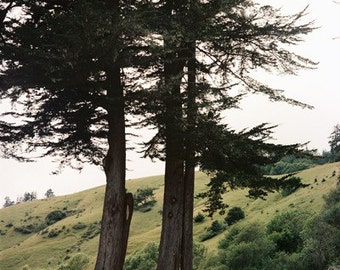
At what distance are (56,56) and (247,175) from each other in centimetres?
510

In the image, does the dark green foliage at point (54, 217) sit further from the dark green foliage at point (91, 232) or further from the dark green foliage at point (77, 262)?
the dark green foliage at point (77, 262)

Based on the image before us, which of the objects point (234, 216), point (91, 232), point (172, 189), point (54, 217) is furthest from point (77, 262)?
point (54, 217)

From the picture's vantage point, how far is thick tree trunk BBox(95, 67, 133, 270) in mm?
10492

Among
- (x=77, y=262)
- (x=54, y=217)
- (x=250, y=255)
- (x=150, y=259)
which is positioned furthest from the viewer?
(x=54, y=217)

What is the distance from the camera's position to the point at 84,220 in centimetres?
12206

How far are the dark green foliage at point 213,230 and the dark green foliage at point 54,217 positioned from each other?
225ft

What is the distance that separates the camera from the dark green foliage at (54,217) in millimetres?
133875

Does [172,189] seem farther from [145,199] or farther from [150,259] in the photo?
[145,199]

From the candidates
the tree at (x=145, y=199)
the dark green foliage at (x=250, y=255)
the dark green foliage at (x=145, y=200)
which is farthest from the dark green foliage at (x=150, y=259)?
the tree at (x=145, y=199)

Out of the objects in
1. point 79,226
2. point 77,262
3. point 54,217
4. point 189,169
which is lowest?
point 77,262

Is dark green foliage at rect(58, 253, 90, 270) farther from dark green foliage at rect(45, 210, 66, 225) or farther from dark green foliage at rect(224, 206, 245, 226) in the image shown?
dark green foliage at rect(45, 210, 66, 225)

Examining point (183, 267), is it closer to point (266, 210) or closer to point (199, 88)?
point (199, 88)

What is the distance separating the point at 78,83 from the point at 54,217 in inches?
5255

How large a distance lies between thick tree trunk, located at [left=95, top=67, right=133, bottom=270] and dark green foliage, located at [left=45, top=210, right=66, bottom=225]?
425ft
